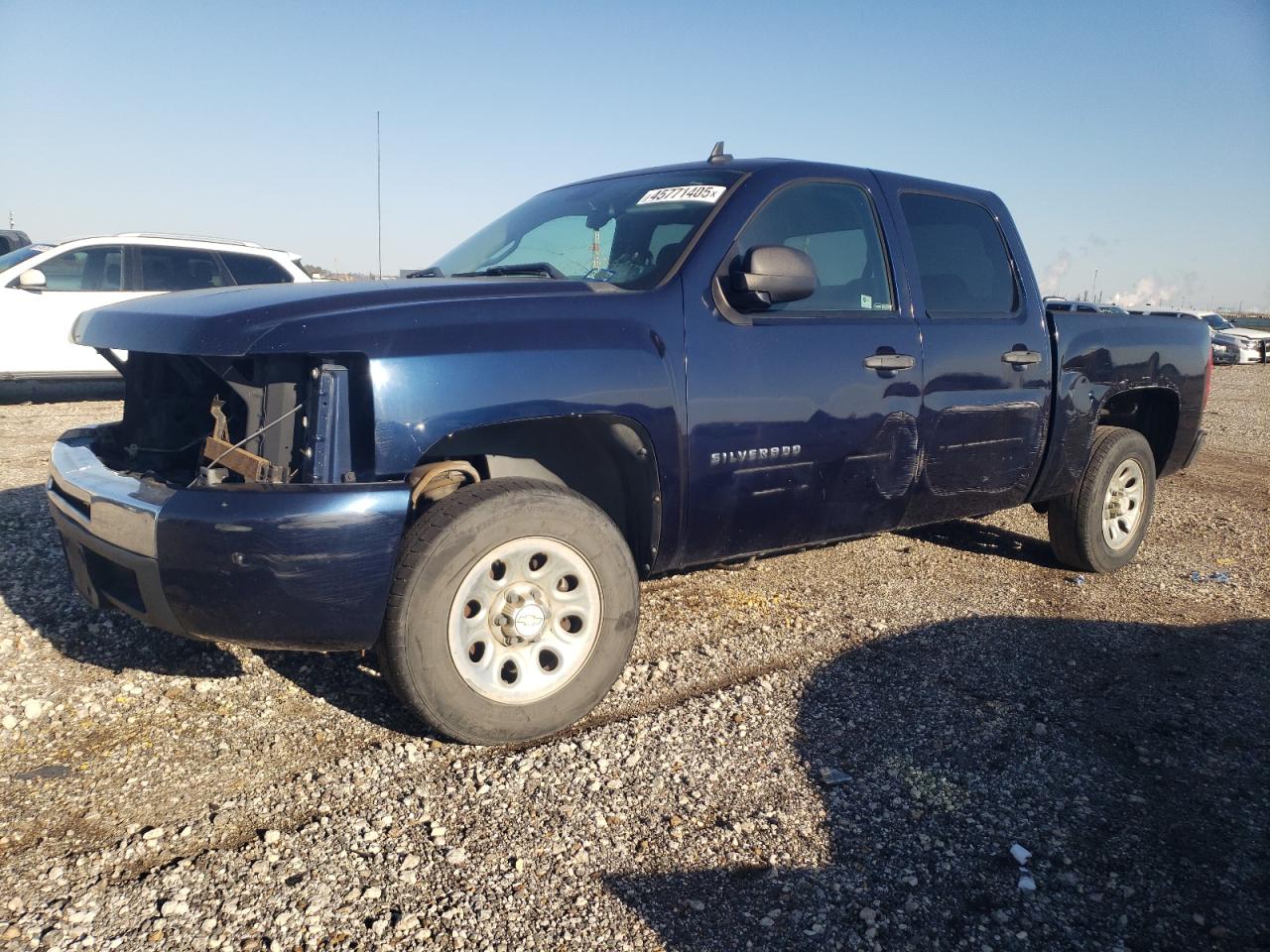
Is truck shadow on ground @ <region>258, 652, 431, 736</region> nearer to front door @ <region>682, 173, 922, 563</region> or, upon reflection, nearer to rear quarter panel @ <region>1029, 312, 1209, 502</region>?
front door @ <region>682, 173, 922, 563</region>

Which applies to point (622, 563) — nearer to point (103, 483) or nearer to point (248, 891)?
point (248, 891)

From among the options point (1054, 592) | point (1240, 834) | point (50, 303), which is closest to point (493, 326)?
point (1240, 834)

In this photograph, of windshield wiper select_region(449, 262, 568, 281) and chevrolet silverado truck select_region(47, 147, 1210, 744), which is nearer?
chevrolet silverado truck select_region(47, 147, 1210, 744)

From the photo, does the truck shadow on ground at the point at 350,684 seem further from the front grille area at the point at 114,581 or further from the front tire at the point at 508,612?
the front grille area at the point at 114,581

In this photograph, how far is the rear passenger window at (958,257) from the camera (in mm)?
4086

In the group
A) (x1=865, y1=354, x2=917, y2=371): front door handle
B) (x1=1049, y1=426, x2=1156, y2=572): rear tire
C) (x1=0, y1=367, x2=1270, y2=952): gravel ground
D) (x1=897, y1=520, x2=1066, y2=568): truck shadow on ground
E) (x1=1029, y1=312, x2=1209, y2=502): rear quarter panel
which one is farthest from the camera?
(x1=897, y1=520, x2=1066, y2=568): truck shadow on ground

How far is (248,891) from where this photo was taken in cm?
215

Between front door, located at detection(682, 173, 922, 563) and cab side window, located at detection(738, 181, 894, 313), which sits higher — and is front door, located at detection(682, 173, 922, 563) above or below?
below

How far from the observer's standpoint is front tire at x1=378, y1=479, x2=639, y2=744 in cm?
262

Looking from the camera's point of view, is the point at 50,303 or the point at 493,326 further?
the point at 50,303

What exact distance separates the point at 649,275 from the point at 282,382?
1.29 meters

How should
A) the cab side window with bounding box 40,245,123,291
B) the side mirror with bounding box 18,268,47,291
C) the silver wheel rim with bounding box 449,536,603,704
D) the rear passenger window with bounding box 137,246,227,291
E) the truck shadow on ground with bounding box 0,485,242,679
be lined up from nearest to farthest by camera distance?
the silver wheel rim with bounding box 449,536,603,704, the truck shadow on ground with bounding box 0,485,242,679, the side mirror with bounding box 18,268,47,291, the cab side window with bounding box 40,245,123,291, the rear passenger window with bounding box 137,246,227,291

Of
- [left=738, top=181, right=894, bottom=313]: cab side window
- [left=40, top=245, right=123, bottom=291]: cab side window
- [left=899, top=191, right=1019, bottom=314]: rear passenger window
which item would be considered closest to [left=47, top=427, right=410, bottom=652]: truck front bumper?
[left=738, top=181, right=894, bottom=313]: cab side window

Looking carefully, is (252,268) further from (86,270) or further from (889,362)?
(889,362)
